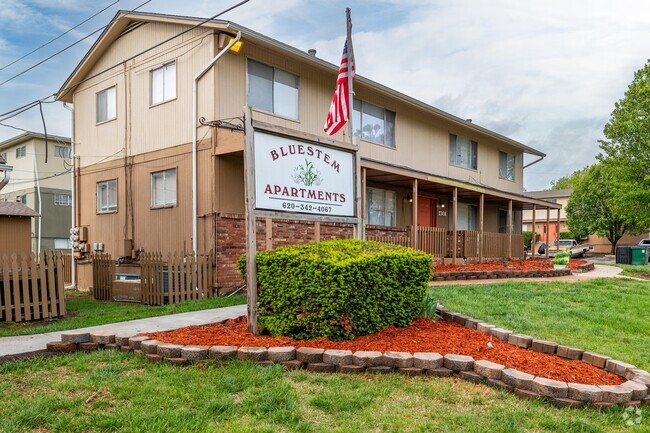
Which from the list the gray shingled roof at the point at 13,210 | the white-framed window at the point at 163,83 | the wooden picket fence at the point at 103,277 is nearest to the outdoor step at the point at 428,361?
the wooden picket fence at the point at 103,277

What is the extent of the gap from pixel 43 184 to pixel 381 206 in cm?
2196

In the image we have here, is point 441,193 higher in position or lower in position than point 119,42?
lower

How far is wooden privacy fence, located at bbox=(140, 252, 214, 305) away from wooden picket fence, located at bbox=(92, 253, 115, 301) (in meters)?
1.80

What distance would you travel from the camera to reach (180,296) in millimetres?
10617

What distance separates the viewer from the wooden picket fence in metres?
12.2

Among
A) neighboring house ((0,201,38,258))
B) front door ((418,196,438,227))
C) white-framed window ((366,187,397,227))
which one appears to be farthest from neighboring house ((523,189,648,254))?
neighboring house ((0,201,38,258))

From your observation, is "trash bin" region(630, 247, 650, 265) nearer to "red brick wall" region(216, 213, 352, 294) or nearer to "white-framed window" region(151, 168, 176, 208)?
"red brick wall" region(216, 213, 352, 294)

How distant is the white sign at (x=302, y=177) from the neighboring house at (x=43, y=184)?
25362 mm

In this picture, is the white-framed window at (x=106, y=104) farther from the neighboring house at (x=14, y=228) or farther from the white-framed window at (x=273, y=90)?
the white-framed window at (x=273, y=90)

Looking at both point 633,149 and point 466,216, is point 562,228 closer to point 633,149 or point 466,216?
point 633,149

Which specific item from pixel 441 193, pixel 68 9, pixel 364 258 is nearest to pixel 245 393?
pixel 364 258

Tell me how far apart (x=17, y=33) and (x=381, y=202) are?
1264 cm

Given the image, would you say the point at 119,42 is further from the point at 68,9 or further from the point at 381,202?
the point at 381,202

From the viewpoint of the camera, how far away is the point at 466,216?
21.4 metres
